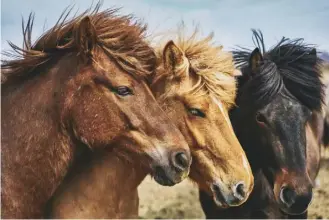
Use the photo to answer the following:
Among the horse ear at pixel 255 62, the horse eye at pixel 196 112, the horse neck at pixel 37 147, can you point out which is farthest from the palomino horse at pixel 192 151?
the horse ear at pixel 255 62

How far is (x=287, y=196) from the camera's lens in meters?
2.10

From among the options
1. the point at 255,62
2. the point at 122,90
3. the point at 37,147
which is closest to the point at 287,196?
the point at 255,62

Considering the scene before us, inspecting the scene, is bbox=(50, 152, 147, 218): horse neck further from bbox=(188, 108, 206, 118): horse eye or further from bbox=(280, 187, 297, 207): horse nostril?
bbox=(280, 187, 297, 207): horse nostril

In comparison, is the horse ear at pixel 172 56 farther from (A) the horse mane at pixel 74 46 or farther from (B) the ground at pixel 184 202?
(B) the ground at pixel 184 202

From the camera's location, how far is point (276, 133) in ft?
6.96

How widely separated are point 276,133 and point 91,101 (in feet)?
2.70

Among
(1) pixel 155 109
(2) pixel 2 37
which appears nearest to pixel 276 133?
(1) pixel 155 109

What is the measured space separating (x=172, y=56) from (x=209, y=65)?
0.56ft

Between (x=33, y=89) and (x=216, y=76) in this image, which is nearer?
(x=33, y=89)

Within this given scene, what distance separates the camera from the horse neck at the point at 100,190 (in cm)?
186

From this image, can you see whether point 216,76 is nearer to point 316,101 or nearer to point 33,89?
point 316,101

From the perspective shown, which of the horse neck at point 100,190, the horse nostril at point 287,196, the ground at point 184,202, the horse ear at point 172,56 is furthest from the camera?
the ground at point 184,202

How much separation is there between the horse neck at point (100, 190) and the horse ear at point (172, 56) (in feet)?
1.38

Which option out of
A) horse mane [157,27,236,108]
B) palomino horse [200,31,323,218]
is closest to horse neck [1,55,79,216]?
horse mane [157,27,236,108]
